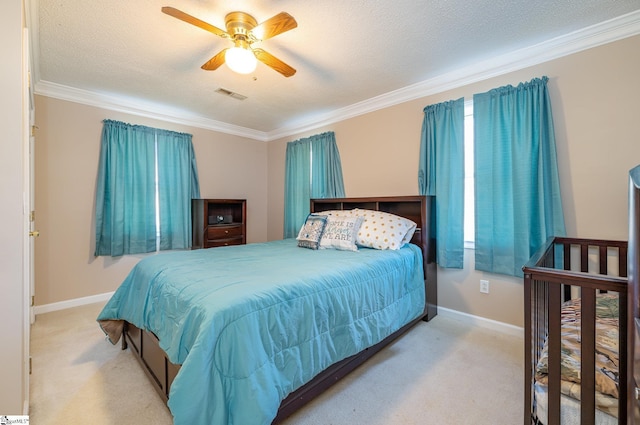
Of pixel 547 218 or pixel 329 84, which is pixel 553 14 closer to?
pixel 547 218

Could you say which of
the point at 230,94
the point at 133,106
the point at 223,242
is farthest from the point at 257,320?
the point at 133,106

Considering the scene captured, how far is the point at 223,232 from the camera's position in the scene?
4102 mm

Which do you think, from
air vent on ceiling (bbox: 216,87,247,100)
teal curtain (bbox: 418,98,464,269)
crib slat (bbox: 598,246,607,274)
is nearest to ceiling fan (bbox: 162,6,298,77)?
→ air vent on ceiling (bbox: 216,87,247,100)

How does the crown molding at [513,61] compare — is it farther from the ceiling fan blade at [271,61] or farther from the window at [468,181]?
the ceiling fan blade at [271,61]

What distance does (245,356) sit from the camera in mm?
1171

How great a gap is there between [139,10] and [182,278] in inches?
73.0

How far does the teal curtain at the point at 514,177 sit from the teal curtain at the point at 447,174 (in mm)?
159

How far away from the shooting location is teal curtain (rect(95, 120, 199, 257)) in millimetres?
3324

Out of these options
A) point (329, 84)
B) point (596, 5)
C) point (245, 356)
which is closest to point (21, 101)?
point (245, 356)

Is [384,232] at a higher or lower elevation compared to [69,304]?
higher

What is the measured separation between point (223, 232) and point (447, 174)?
3111 millimetres

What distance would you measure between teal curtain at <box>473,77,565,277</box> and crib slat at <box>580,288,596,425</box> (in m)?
1.56

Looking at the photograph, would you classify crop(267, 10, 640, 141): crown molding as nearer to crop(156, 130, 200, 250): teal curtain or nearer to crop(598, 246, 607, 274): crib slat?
crop(598, 246, 607, 274): crib slat

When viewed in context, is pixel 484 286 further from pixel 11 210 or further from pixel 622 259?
pixel 11 210
